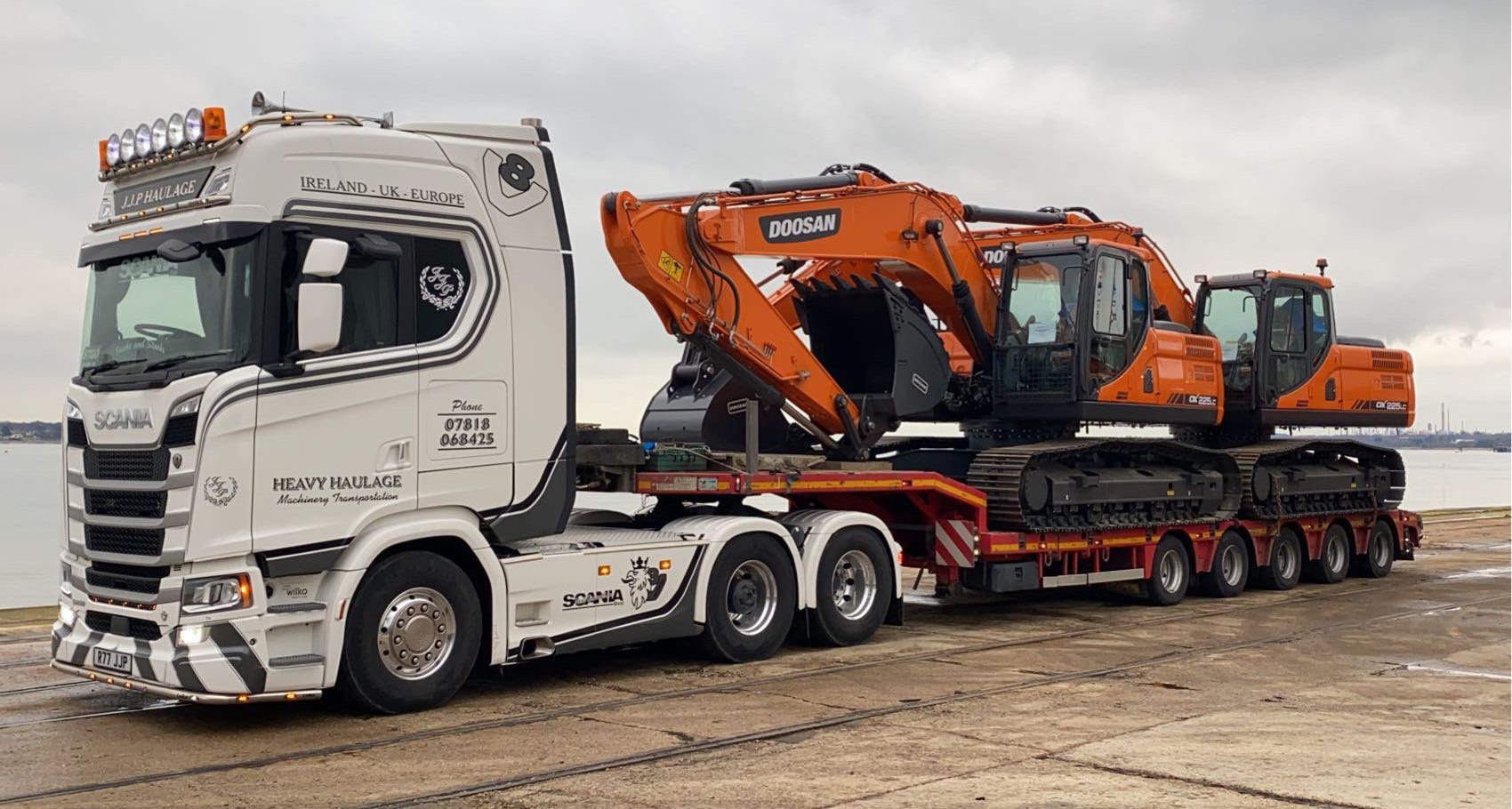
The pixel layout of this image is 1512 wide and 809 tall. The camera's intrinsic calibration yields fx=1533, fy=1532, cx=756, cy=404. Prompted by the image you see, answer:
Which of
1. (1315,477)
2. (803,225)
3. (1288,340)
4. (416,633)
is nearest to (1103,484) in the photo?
(803,225)

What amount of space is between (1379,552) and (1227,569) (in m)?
4.30

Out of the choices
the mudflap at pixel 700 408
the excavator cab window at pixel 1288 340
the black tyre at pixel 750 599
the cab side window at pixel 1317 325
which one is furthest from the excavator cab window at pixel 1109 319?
the black tyre at pixel 750 599

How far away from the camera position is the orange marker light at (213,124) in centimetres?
966

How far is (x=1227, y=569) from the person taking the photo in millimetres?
18344

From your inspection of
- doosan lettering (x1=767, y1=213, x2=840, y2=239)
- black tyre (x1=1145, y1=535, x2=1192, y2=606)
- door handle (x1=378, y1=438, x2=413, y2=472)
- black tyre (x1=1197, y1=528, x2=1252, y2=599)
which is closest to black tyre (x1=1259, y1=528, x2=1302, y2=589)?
black tyre (x1=1197, y1=528, x2=1252, y2=599)

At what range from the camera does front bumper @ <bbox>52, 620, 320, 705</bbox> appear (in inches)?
357

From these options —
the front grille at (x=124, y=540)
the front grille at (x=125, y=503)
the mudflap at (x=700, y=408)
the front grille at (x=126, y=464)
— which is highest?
the mudflap at (x=700, y=408)

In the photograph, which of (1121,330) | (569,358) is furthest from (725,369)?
(1121,330)

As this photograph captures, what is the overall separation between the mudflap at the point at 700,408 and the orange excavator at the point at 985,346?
24 millimetres

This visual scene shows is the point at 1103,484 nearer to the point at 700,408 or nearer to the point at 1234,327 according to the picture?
the point at 1234,327

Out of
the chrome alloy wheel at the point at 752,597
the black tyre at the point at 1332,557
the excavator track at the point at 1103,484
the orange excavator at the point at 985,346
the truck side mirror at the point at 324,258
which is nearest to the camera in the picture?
the truck side mirror at the point at 324,258

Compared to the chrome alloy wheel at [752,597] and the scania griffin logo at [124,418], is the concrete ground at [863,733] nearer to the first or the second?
the chrome alloy wheel at [752,597]

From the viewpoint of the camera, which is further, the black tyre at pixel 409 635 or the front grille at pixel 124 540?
the black tyre at pixel 409 635

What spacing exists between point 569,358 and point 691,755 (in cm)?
341
